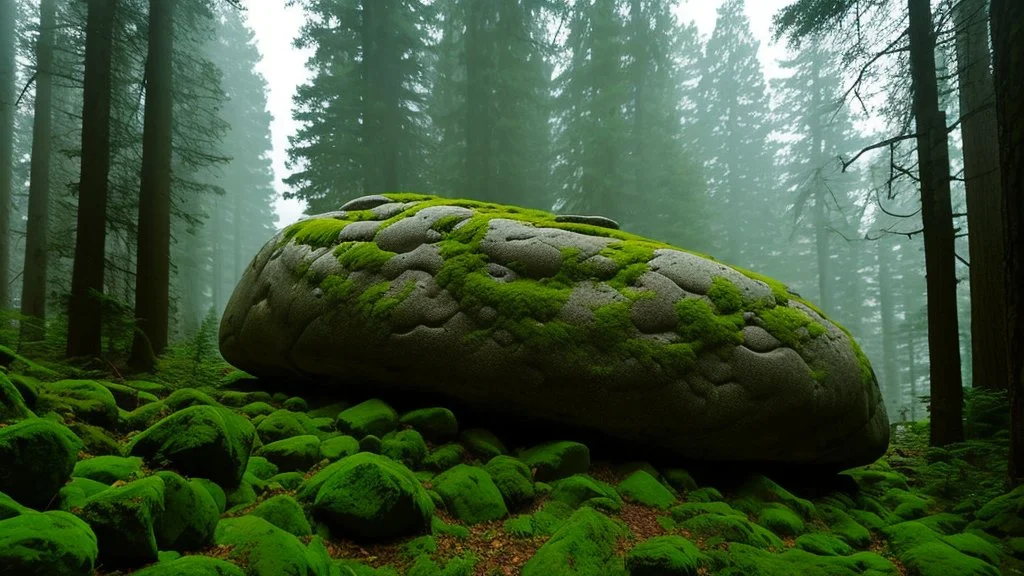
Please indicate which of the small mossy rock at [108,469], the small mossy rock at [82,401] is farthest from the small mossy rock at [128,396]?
the small mossy rock at [108,469]

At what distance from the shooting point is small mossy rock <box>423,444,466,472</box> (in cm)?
403

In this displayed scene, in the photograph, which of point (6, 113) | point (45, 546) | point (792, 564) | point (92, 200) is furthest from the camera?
point (6, 113)

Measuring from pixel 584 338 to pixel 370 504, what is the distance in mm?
2542

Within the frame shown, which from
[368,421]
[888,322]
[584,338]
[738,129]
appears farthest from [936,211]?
[888,322]

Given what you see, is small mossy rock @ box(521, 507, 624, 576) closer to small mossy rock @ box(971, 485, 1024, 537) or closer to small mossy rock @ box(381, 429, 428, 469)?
small mossy rock @ box(381, 429, 428, 469)

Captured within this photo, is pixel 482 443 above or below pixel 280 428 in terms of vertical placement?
below

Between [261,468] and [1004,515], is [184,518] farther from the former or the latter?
[1004,515]

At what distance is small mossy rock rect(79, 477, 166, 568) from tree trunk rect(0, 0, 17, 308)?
16.7m

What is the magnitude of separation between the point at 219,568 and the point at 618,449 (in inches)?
150

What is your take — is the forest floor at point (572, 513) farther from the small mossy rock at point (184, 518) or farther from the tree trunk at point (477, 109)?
the tree trunk at point (477, 109)

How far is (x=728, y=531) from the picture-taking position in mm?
3422

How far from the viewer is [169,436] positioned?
9.57 feet

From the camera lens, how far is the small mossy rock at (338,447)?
12.5 feet

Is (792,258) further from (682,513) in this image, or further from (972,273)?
(682,513)
